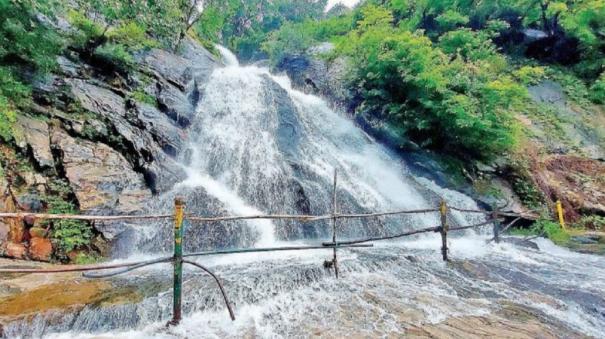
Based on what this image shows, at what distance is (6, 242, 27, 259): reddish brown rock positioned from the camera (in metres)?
5.79

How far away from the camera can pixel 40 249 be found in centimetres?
612

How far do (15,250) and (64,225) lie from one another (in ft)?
2.66

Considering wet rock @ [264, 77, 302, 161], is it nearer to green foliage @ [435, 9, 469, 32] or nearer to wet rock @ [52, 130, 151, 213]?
wet rock @ [52, 130, 151, 213]

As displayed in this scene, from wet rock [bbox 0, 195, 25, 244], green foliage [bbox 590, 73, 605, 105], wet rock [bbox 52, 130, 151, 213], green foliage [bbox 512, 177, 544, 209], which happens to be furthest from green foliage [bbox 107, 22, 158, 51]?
green foliage [bbox 590, 73, 605, 105]

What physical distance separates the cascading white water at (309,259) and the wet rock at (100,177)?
81 cm

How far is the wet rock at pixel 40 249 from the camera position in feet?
19.8

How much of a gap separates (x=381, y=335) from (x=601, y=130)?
672 inches

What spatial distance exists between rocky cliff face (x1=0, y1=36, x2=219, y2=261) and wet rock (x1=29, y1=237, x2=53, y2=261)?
0.01 metres

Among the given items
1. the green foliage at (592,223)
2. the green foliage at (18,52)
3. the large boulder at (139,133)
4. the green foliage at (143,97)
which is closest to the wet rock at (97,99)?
the large boulder at (139,133)

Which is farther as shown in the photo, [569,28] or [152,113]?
[569,28]

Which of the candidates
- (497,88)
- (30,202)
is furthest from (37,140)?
(497,88)

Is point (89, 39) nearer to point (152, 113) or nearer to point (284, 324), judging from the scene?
point (152, 113)

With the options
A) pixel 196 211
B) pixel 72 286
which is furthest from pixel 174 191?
pixel 72 286

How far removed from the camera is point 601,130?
1534 cm
